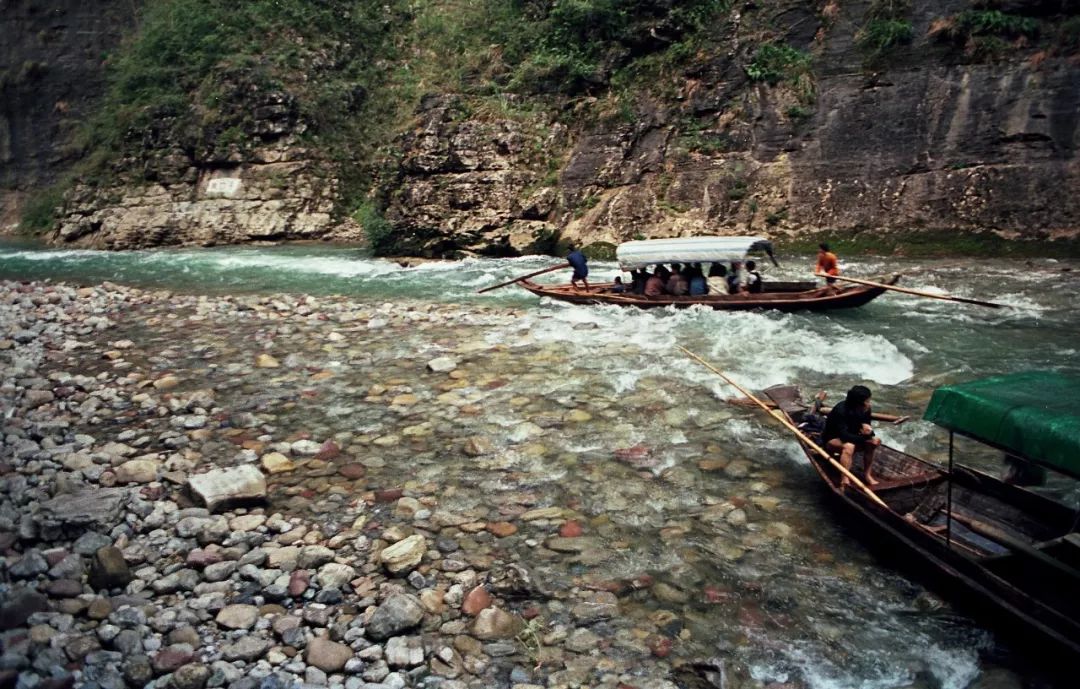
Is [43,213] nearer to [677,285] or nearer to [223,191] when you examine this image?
[223,191]

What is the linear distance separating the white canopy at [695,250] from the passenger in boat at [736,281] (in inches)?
24.7

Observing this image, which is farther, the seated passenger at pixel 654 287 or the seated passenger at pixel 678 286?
the seated passenger at pixel 654 287

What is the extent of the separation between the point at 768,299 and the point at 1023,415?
30.2 ft

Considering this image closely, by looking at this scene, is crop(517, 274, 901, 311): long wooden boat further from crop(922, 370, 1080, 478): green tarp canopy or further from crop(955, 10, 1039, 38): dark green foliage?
crop(955, 10, 1039, 38): dark green foliage

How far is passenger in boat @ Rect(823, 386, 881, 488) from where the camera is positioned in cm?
572

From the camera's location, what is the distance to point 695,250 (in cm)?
1316

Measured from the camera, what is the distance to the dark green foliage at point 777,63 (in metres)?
21.6

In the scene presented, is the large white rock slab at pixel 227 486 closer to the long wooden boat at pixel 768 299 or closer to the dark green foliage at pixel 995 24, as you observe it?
the long wooden boat at pixel 768 299

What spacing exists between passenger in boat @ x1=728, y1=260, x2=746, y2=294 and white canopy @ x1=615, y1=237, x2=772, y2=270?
24.7 inches

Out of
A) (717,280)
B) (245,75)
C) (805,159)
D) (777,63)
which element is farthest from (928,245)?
(245,75)

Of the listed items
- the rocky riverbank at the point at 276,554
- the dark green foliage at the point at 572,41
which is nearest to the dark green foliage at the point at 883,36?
the dark green foliage at the point at 572,41

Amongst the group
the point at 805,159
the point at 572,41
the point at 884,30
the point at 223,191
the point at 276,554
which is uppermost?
the point at 572,41

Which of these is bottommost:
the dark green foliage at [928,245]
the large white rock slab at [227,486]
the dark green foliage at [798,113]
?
the large white rock slab at [227,486]

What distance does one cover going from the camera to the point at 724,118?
874 inches
